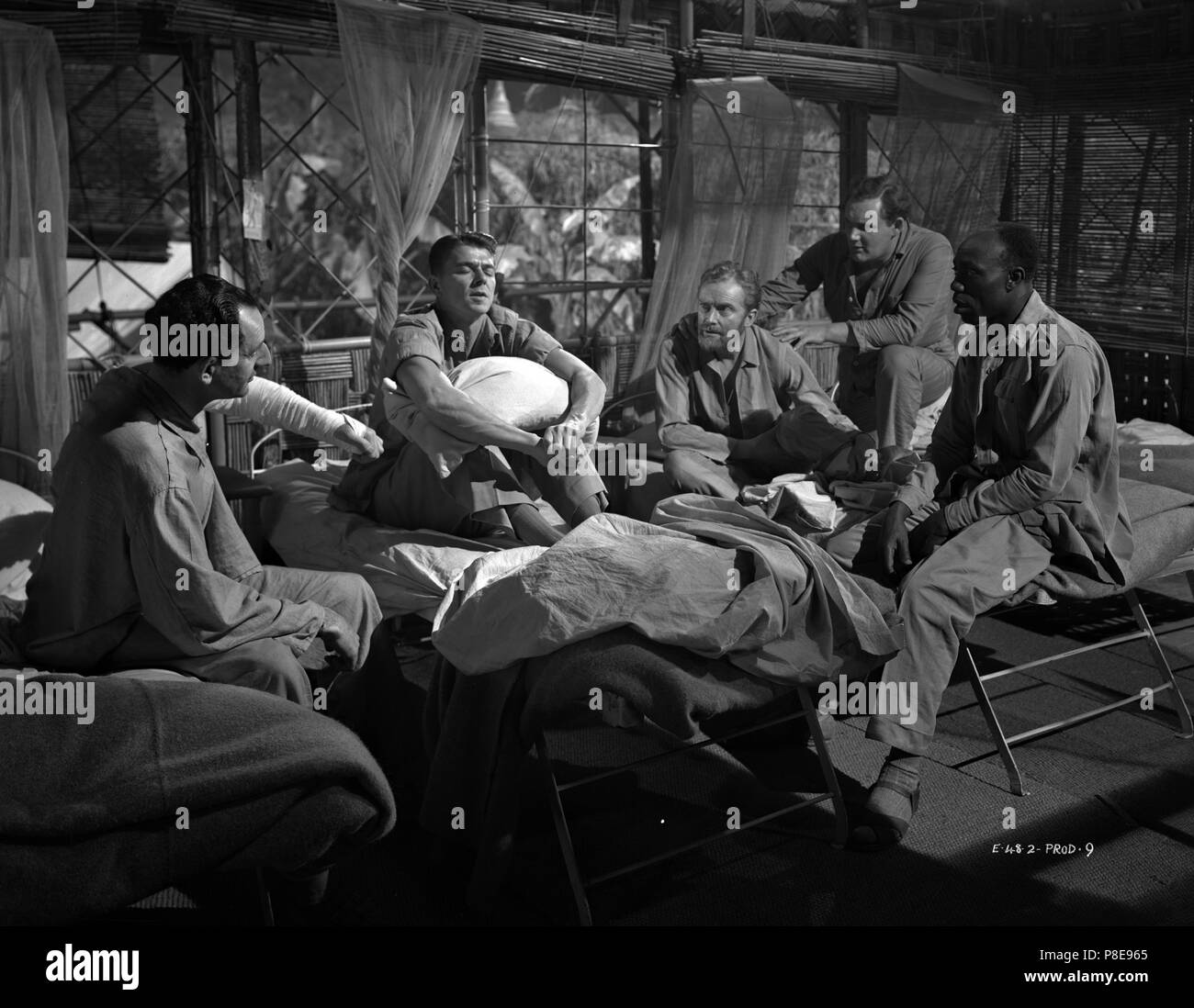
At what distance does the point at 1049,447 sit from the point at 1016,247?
1.98 feet

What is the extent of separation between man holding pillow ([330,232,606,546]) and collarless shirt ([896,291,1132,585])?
1.26m

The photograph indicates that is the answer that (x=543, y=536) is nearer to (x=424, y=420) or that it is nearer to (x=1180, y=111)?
(x=424, y=420)

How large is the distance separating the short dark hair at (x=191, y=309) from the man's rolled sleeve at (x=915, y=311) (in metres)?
3.31

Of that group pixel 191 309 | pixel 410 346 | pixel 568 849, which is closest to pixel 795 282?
pixel 410 346

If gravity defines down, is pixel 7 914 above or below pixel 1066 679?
above

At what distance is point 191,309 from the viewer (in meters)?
2.85


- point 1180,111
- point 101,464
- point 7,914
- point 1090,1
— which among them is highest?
point 1090,1

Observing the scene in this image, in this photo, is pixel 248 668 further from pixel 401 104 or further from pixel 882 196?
pixel 401 104

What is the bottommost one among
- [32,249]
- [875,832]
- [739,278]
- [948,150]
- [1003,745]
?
[875,832]

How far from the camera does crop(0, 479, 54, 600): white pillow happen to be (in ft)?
13.7

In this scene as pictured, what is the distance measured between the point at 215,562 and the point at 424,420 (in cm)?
139

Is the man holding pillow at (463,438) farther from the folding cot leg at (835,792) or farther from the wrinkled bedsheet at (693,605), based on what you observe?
the folding cot leg at (835,792)
